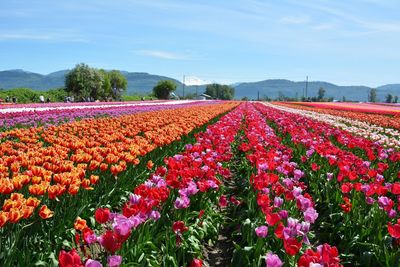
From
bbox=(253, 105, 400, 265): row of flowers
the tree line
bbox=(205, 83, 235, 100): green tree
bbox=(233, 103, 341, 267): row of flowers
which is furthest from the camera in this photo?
bbox=(205, 83, 235, 100): green tree

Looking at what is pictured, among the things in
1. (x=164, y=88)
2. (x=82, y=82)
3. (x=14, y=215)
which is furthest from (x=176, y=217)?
(x=164, y=88)

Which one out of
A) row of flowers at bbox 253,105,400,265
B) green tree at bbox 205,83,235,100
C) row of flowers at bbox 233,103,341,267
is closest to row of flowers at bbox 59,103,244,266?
row of flowers at bbox 233,103,341,267

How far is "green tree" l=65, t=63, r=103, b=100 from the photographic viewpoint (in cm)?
6669

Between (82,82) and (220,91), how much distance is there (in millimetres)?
111656

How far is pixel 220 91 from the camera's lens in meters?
175

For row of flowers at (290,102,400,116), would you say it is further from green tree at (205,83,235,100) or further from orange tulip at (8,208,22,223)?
green tree at (205,83,235,100)

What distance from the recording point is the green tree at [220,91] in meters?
171

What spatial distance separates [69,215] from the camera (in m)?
4.09

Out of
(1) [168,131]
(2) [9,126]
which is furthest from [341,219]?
(2) [9,126]

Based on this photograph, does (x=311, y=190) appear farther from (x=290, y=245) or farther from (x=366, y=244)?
(x=290, y=245)

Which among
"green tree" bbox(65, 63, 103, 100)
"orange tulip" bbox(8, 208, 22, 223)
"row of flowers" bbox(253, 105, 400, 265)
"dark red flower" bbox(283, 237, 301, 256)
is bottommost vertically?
"row of flowers" bbox(253, 105, 400, 265)

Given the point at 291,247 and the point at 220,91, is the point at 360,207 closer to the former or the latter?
the point at 291,247

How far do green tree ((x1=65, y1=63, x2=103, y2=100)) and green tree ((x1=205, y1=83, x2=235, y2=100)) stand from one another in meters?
101

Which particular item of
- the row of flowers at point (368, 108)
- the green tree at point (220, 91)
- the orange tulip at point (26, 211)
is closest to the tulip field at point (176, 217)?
the orange tulip at point (26, 211)
